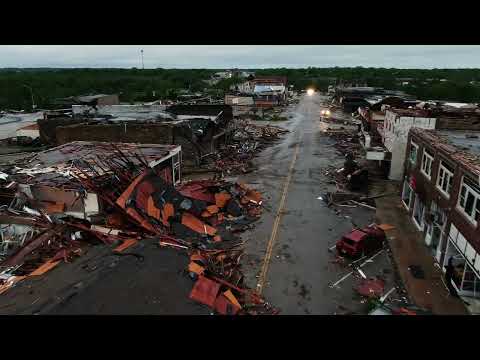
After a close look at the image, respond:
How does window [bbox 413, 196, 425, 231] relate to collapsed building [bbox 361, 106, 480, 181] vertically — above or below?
below

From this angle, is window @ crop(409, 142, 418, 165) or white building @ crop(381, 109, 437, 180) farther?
white building @ crop(381, 109, 437, 180)

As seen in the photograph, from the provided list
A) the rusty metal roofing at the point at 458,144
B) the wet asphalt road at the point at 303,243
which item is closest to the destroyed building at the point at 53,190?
the wet asphalt road at the point at 303,243

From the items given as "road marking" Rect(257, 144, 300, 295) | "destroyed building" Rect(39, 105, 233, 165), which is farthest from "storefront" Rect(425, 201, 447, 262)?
"destroyed building" Rect(39, 105, 233, 165)

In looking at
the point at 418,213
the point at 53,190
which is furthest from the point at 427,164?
the point at 53,190

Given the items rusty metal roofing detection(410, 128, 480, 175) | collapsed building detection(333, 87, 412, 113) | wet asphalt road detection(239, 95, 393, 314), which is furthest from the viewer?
collapsed building detection(333, 87, 412, 113)

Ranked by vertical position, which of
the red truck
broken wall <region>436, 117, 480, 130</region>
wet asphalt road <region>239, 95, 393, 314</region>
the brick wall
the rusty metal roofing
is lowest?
wet asphalt road <region>239, 95, 393, 314</region>

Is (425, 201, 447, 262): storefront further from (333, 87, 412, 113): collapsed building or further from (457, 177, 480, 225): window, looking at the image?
(333, 87, 412, 113): collapsed building

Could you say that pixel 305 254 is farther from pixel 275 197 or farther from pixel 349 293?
pixel 275 197
